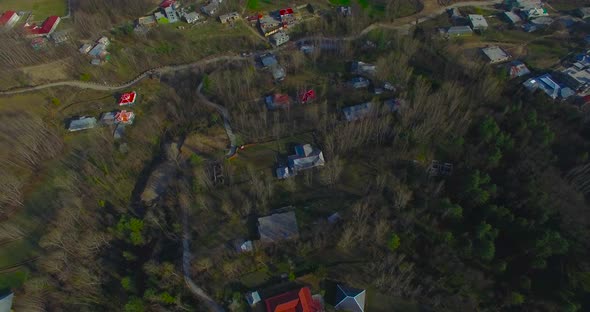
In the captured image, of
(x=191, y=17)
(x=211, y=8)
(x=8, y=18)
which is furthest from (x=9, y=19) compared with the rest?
(x=211, y=8)

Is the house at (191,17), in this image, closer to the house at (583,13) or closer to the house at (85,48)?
the house at (85,48)

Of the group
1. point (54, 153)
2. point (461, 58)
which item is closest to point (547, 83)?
point (461, 58)

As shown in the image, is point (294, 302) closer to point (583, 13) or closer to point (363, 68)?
point (363, 68)

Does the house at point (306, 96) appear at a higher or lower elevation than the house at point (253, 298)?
higher

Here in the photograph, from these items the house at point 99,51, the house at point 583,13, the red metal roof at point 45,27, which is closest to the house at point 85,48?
the house at point 99,51

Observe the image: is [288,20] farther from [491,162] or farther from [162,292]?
[162,292]

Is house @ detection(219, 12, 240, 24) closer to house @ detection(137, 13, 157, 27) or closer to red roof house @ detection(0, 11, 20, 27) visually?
house @ detection(137, 13, 157, 27)
